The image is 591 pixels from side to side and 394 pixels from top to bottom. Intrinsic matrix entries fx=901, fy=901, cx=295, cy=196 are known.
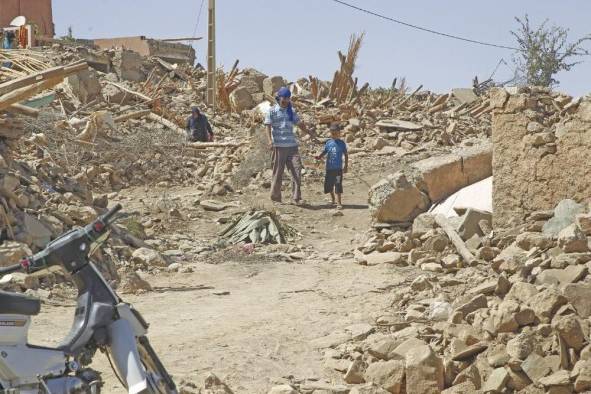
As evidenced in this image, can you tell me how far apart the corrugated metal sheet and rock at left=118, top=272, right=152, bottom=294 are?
1928 centimetres

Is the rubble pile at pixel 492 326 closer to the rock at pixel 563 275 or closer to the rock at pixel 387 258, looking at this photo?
the rock at pixel 563 275

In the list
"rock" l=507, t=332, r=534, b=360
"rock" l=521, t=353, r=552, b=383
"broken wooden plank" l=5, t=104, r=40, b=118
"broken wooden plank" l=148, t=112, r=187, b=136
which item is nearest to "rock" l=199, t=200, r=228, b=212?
"broken wooden plank" l=5, t=104, r=40, b=118

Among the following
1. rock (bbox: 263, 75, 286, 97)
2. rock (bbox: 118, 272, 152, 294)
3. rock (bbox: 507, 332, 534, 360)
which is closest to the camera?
rock (bbox: 507, 332, 534, 360)

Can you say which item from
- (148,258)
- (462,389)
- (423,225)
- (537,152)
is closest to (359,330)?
(462,389)

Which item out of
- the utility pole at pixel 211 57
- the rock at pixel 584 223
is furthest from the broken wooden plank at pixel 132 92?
the rock at pixel 584 223

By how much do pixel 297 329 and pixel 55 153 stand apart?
8158 millimetres

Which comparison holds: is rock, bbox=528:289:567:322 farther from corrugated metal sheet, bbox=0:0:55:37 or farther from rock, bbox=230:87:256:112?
corrugated metal sheet, bbox=0:0:55:37

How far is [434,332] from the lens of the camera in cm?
610

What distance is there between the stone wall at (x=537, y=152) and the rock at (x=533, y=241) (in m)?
0.85

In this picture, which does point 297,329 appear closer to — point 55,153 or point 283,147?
point 283,147

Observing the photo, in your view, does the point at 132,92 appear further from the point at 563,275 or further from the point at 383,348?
the point at 383,348

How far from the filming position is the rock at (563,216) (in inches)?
290

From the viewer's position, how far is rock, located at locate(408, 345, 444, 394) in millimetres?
5363

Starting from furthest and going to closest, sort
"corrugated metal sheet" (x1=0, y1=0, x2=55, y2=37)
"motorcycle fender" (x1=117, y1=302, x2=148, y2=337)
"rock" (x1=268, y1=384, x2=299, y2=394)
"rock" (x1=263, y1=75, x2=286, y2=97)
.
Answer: "corrugated metal sheet" (x1=0, y1=0, x2=55, y2=37)
"rock" (x1=263, y1=75, x2=286, y2=97)
"rock" (x1=268, y1=384, x2=299, y2=394)
"motorcycle fender" (x1=117, y1=302, x2=148, y2=337)
